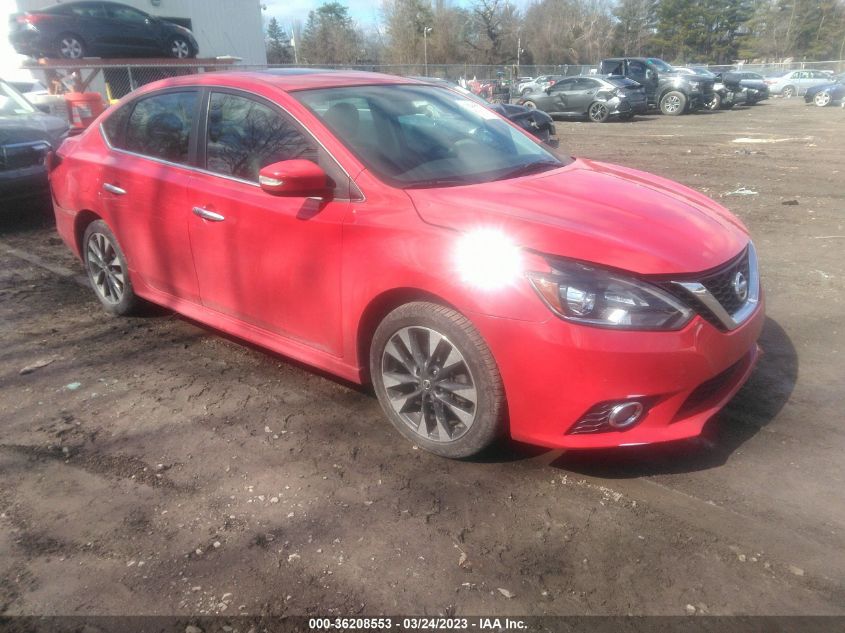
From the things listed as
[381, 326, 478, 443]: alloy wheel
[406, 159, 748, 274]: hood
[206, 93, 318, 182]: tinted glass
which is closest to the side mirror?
[206, 93, 318, 182]: tinted glass

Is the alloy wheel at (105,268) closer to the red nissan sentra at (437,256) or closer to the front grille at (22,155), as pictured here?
the red nissan sentra at (437,256)

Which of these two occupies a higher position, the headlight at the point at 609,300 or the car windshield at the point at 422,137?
the car windshield at the point at 422,137

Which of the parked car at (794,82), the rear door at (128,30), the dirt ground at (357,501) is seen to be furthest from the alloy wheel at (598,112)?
the parked car at (794,82)

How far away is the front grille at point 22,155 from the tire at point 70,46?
9.31m

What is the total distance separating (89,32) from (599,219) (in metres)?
16.3

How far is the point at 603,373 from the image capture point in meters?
2.50

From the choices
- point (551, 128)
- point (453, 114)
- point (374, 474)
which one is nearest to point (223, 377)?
point (374, 474)

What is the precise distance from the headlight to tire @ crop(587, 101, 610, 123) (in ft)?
67.4

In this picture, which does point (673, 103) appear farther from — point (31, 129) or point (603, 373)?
point (603, 373)

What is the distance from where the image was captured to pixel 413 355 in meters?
3.00

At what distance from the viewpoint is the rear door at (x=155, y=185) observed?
388 centimetres

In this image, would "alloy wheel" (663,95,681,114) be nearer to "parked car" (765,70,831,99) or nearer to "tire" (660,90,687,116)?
"tire" (660,90,687,116)

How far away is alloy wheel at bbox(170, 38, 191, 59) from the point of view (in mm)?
16516

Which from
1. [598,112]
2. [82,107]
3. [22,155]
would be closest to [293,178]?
[22,155]
